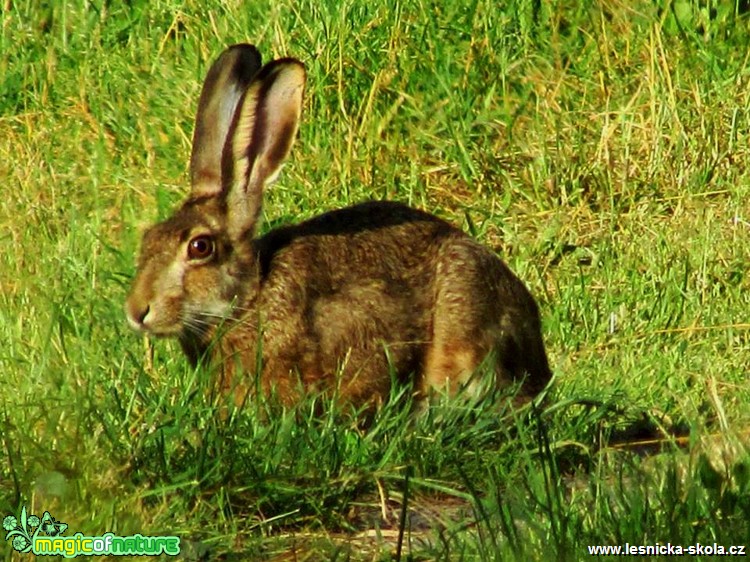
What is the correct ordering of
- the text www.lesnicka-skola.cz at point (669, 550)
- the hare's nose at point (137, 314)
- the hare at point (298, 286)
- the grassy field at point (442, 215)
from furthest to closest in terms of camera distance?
1. the hare at point (298, 286)
2. the hare's nose at point (137, 314)
3. the grassy field at point (442, 215)
4. the text www.lesnicka-skola.cz at point (669, 550)

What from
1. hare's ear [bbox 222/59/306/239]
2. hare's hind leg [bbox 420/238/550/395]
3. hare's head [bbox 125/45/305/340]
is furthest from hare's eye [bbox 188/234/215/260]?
hare's hind leg [bbox 420/238/550/395]

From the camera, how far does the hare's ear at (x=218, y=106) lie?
5.27 meters

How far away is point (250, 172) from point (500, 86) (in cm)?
200

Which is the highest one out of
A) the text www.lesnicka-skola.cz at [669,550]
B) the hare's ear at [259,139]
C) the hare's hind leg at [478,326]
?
the hare's ear at [259,139]

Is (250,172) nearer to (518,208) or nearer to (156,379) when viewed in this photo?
(156,379)

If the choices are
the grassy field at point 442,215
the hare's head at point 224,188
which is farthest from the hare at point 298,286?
the grassy field at point 442,215

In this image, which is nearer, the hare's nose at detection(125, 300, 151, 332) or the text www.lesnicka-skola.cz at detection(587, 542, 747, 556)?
the text www.lesnicka-skola.cz at detection(587, 542, 747, 556)

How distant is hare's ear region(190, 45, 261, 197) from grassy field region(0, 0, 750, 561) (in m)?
0.53

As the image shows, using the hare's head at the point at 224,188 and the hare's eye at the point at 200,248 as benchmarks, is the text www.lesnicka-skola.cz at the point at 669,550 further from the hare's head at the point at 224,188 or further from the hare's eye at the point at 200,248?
the hare's eye at the point at 200,248

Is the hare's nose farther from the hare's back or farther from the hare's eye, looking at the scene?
the hare's back

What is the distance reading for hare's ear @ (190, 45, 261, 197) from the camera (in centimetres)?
527

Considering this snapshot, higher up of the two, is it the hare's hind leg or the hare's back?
the hare's back

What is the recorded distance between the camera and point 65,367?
4.30 m

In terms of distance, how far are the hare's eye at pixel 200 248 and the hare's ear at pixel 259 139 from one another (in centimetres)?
12
